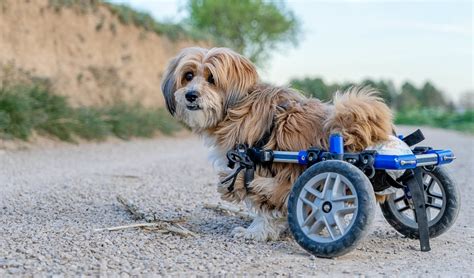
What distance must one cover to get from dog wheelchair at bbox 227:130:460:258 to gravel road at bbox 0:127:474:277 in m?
0.17

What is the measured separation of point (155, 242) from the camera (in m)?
5.31

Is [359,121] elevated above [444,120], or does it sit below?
above

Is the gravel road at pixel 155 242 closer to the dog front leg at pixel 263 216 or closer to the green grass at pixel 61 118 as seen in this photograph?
the dog front leg at pixel 263 216

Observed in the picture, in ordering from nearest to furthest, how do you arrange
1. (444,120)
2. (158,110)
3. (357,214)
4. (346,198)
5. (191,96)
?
(357,214) < (346,198) < (191,96) < (158,110) < (444,120)

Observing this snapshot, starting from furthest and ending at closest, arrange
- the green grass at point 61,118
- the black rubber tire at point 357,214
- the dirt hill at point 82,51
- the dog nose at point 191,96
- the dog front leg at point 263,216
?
the dirt hill at point 82,51 → the green grass at point 61,118 → the dog nose at point 191,96 → the dog front leg at point 263,216 → the black rubber tire at point 357,214

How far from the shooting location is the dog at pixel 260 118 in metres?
5.34

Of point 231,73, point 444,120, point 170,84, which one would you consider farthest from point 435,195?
point 444,120

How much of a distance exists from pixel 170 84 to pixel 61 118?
1053 cm

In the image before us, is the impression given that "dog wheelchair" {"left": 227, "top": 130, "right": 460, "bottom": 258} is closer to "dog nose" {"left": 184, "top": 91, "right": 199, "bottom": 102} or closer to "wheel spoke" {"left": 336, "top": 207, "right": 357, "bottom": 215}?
"wheel spoke" {"left": 336, "top": 207, "right": 357, "bottom": 215}

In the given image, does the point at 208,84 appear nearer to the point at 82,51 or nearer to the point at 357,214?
the point at 357,214

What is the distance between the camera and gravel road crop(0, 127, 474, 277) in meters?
4.61

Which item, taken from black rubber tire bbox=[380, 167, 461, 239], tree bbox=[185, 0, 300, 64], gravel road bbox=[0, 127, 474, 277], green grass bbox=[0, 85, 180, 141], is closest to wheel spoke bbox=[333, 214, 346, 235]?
gravel road bbox=[0, 127, 474, 277]

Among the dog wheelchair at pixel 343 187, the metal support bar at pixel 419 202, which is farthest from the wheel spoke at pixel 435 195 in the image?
the metal support bar at pixel 419 202

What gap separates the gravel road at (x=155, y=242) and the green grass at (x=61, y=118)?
14.6 feet
